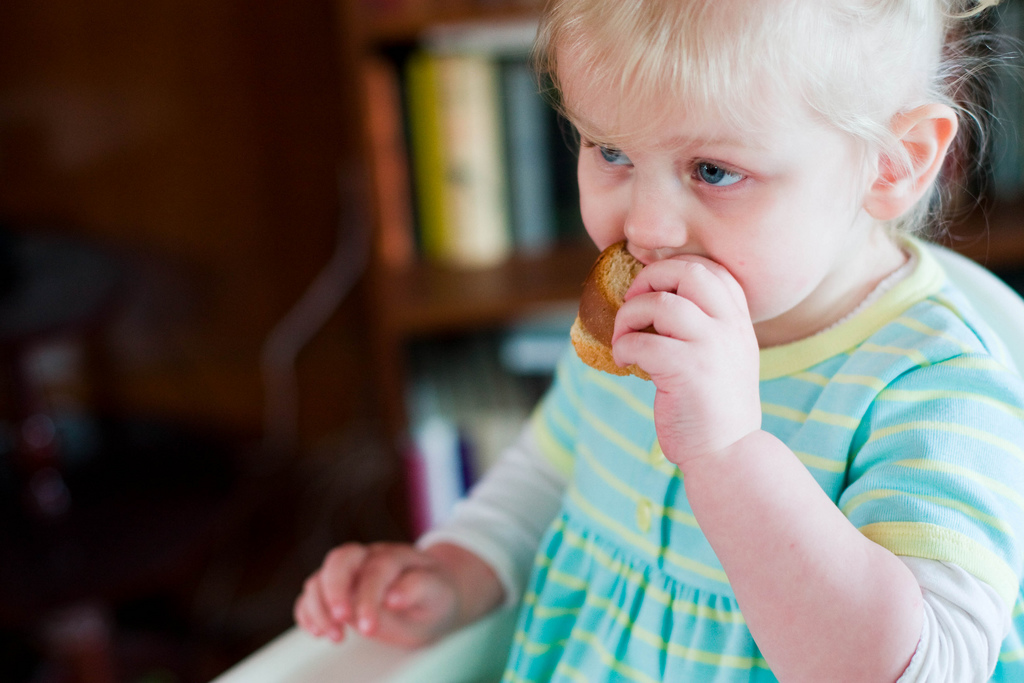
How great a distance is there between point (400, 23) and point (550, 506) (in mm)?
694

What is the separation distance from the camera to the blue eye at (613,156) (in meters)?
0.55

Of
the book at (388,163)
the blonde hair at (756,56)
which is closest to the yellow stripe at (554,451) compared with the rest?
the blonde hair at (756,56)

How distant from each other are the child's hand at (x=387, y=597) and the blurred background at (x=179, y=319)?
597 mm

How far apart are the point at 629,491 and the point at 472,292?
65cm

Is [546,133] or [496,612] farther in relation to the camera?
[546,133]

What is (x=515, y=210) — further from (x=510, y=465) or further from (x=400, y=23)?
(x=510, y=465)

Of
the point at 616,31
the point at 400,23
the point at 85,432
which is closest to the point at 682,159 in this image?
the point at 616,31

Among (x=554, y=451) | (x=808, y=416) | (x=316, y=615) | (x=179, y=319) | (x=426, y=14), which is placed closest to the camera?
(x=808, y=416)

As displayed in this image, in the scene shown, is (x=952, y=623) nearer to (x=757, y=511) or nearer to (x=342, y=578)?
(x=757, y=511)

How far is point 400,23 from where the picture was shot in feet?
3.85

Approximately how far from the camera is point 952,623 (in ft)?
1.53

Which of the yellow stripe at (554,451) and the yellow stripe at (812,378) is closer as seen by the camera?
the yellow stripe at (812,378)

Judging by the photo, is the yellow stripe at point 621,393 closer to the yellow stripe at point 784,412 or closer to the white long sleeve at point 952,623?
the yellow stripe at point 784,412

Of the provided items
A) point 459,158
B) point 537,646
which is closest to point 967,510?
point 537,646
